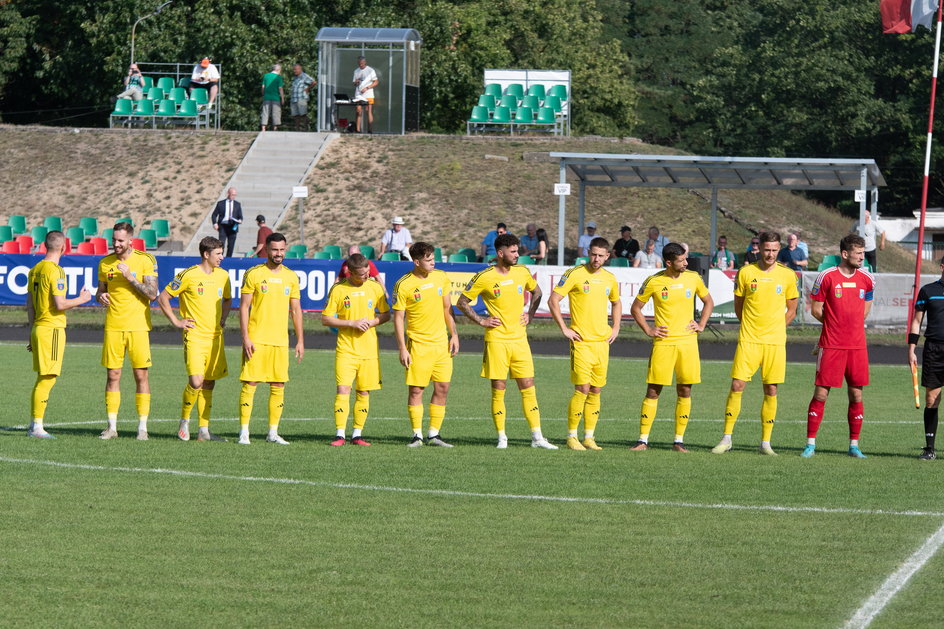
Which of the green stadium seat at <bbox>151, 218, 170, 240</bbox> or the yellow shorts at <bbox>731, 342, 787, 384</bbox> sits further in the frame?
the green stadium seat at <bbox>151, 218, 170, 240</bbox>

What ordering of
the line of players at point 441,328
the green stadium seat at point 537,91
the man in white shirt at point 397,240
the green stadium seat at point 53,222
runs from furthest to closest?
the green stadium seat at point 537,91
the green stadium seat at point 53,222
the man in white shirt at point 397,240
the line of players at point 441,328

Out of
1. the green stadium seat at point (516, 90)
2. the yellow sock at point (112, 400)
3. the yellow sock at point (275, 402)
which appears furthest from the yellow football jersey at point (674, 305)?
the green stadium seat at point (516, 90)

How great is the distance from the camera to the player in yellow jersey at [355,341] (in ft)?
46.1

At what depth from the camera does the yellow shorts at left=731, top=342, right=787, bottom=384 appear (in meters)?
13.9

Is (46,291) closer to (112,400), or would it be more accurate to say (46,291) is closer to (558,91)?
(112,400)

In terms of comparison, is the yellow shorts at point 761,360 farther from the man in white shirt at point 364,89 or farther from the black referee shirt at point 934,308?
the man in white shirt at point 364,89

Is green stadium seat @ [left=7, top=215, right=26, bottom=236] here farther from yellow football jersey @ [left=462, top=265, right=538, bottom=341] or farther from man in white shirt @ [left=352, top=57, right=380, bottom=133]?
yellow football jersey @ [left=462, top=265, right=538, bottom=341]

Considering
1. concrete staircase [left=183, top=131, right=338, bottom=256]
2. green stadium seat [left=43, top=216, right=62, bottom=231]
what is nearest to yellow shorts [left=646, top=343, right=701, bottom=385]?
concrete staircase [left=183, top=131, right=338, bottom=256]

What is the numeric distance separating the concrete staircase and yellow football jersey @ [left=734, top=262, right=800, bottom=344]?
2580 cm

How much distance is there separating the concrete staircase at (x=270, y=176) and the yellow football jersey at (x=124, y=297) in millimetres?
24116

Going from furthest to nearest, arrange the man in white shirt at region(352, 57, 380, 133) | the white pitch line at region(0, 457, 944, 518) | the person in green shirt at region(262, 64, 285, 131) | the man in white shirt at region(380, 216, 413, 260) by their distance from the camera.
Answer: the person in green shirt at region(262, 64, 285, 131)
the man in white shirt at region(352, 57, 380, 133)
the man in white shirt at region(380, 216, 413, 260)
the white pitch line at region(0, 457, 944, 518)

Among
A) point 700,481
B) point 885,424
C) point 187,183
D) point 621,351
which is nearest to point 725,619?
point 700,481

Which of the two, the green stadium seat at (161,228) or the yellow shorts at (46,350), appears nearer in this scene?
the yellow shorts at (46,350)

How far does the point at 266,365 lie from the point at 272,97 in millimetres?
31664
